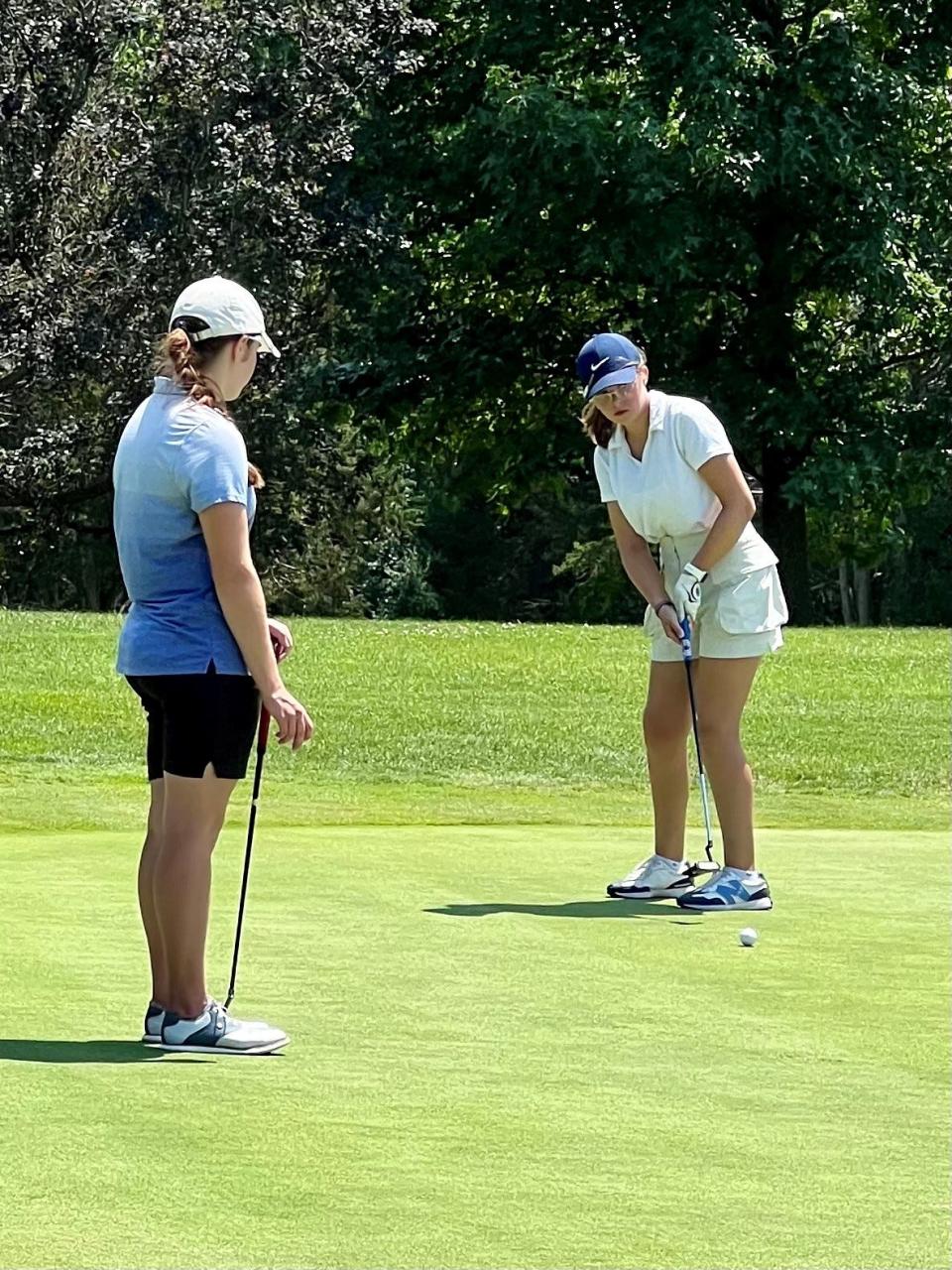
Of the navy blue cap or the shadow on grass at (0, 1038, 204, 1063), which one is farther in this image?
the navy blue cap

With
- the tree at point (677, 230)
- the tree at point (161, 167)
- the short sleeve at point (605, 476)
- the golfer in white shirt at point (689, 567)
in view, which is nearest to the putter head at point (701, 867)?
the golfer in white shirt at point (689, 567)

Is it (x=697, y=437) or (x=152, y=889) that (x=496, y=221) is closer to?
(x=697, y=437)

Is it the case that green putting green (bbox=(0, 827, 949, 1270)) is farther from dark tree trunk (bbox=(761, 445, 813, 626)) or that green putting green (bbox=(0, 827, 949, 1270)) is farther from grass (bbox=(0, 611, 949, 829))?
dark tree trunk (bbox=(761, 445, 813, 626))

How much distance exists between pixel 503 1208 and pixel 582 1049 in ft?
4.29

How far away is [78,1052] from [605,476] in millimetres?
A: 3355

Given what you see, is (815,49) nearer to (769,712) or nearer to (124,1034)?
(769,712)

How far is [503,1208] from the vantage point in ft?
11.2

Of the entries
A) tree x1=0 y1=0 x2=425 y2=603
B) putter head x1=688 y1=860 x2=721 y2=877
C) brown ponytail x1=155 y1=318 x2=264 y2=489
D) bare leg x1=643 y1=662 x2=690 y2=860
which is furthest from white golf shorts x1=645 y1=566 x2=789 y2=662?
tree x1=0 y1=0 x2=425 y2=603

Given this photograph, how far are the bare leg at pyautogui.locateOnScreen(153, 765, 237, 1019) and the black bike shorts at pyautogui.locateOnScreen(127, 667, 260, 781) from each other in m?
0.03

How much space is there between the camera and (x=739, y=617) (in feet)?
23.9

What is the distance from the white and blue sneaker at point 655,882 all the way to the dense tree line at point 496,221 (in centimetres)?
1881

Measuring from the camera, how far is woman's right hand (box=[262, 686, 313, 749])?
15.9ft

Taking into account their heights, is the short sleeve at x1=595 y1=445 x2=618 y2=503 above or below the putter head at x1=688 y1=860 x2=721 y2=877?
above

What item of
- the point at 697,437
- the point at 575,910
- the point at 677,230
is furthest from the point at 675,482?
the point at 677,230
